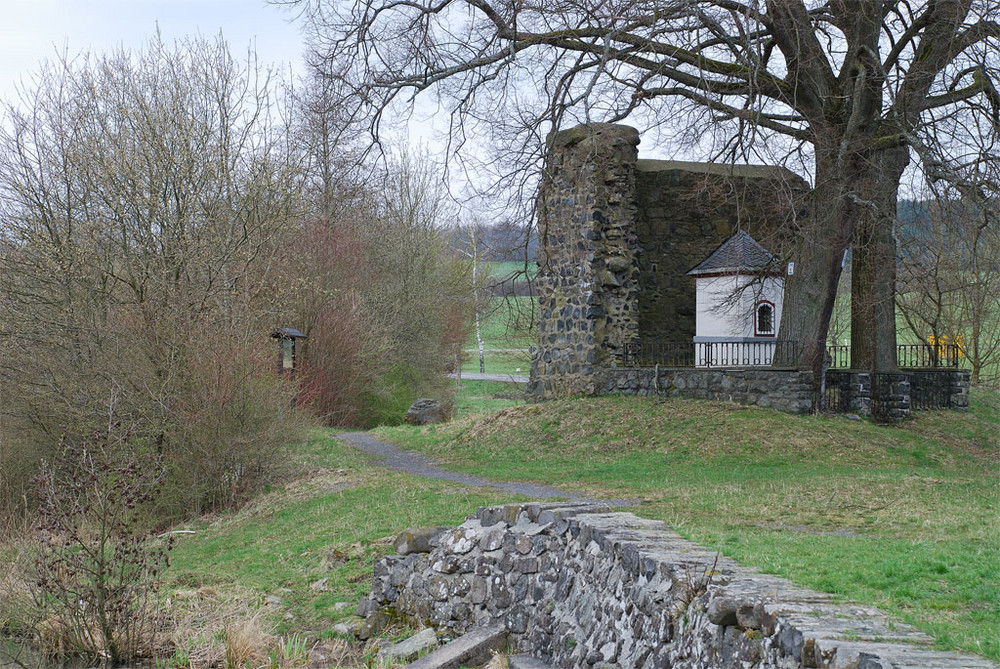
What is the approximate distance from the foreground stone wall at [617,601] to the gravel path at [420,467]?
11.3ft

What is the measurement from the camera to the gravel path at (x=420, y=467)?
1441 centimetres

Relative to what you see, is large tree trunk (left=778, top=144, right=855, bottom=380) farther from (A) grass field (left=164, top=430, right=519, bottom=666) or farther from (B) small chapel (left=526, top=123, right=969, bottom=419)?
(A) grass field (left=164, top=430, right=519, bottom=666)

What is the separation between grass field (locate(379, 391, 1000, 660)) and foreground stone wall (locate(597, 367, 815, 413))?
19.3 inches

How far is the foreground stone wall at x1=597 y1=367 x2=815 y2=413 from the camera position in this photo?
19.4 meters

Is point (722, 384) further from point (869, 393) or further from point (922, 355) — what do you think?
point (922, 355)

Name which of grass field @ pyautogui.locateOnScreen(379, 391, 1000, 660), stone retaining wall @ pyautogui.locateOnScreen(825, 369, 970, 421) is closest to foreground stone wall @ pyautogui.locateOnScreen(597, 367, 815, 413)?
grass field @ pyautogui.locateOnScreen(379, 391, 1000, 660)

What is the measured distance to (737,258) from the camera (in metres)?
21.8

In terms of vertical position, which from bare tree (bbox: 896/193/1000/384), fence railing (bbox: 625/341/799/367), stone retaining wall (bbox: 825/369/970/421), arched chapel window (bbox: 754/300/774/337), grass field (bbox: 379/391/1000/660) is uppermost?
bare tree (bbox: 896/193/1000/384)

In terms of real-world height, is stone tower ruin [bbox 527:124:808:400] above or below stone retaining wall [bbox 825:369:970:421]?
above

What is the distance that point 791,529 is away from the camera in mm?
10258

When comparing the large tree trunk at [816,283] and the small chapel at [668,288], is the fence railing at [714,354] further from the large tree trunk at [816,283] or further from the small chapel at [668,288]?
the large tree trunk at [816,283]

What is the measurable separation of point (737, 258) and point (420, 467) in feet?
27.8

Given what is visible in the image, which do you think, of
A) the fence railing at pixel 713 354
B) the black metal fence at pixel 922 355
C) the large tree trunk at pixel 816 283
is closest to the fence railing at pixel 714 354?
the fence railing at pixel 713 354

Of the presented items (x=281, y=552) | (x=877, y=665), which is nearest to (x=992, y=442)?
(x=281, y=552)
